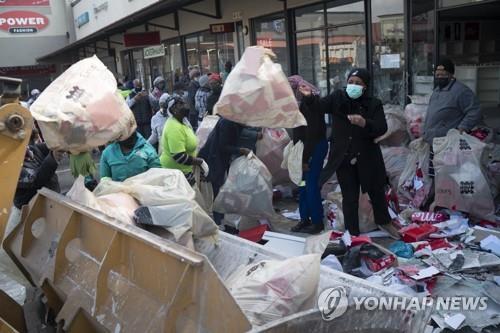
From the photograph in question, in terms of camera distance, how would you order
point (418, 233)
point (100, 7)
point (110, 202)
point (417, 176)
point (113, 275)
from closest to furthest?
1. point (113, 275)
2. point (110, 202)
3. point (418, 233)
4. point (417, 176)
5. point (100, 7)

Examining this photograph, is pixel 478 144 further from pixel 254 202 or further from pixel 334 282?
pixel 334 282

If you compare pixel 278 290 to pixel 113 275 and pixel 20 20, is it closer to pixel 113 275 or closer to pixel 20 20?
pixel 113 275

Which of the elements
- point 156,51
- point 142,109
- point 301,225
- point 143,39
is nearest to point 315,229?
point 301,225

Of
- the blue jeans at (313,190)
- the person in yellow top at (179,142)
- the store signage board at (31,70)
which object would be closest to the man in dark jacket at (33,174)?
the person in yellow top at (179,142)

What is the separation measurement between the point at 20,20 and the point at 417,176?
2872cm

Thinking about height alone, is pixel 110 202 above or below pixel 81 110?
below

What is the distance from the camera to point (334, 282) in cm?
271

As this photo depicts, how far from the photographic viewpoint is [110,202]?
3.29 m

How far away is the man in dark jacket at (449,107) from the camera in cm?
526

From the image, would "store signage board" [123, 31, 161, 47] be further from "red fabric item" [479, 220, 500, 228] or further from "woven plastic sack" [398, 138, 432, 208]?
"red fabric item" [479, 220, 500, 228]

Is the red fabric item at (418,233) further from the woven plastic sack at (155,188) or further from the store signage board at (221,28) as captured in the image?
the store signage board at (221,28)

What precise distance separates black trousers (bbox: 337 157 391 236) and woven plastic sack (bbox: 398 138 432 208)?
934 mm

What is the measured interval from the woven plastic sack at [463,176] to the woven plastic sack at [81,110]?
340 cm

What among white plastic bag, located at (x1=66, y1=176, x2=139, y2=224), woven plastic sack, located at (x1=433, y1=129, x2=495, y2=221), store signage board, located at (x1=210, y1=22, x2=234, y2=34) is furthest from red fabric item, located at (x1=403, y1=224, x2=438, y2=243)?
store signage board, located at (x1=210, y1=22, x2=234, y2=34)
